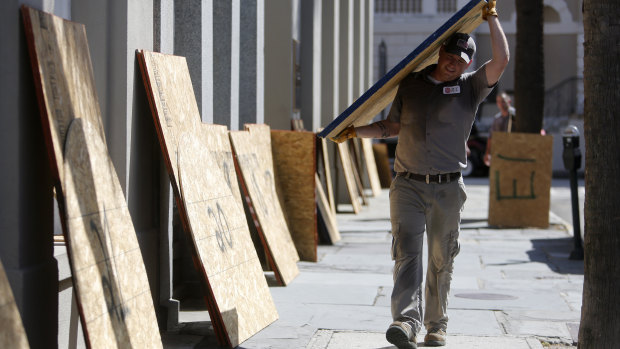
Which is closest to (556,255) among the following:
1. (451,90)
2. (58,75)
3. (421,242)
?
(421,242)

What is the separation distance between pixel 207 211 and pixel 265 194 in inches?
107

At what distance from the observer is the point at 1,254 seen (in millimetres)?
4316

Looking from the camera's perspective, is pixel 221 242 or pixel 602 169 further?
pixel 221 242

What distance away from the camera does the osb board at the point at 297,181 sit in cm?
981

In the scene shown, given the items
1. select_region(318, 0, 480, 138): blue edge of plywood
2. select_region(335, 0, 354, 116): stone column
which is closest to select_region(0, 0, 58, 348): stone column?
select_region(318, 0, 480, 138): blue edge of plywood

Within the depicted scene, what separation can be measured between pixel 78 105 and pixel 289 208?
5.53 meters

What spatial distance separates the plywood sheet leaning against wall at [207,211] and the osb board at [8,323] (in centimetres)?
244

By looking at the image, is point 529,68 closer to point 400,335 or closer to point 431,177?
point 431,177

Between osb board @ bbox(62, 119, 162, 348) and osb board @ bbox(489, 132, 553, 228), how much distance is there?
906 cm

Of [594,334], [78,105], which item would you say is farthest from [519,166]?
[78,105]

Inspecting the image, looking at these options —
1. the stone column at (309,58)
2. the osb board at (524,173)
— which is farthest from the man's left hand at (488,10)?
the stone column at (309,58)

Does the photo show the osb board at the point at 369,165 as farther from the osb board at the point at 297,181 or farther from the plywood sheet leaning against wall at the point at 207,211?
the plywood sheet leaning against wall at the point at 207,211

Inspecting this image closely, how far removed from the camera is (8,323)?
11.0 feet

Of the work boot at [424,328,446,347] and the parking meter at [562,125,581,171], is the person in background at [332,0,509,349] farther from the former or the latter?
the parking meter at [562,125,581,171]
